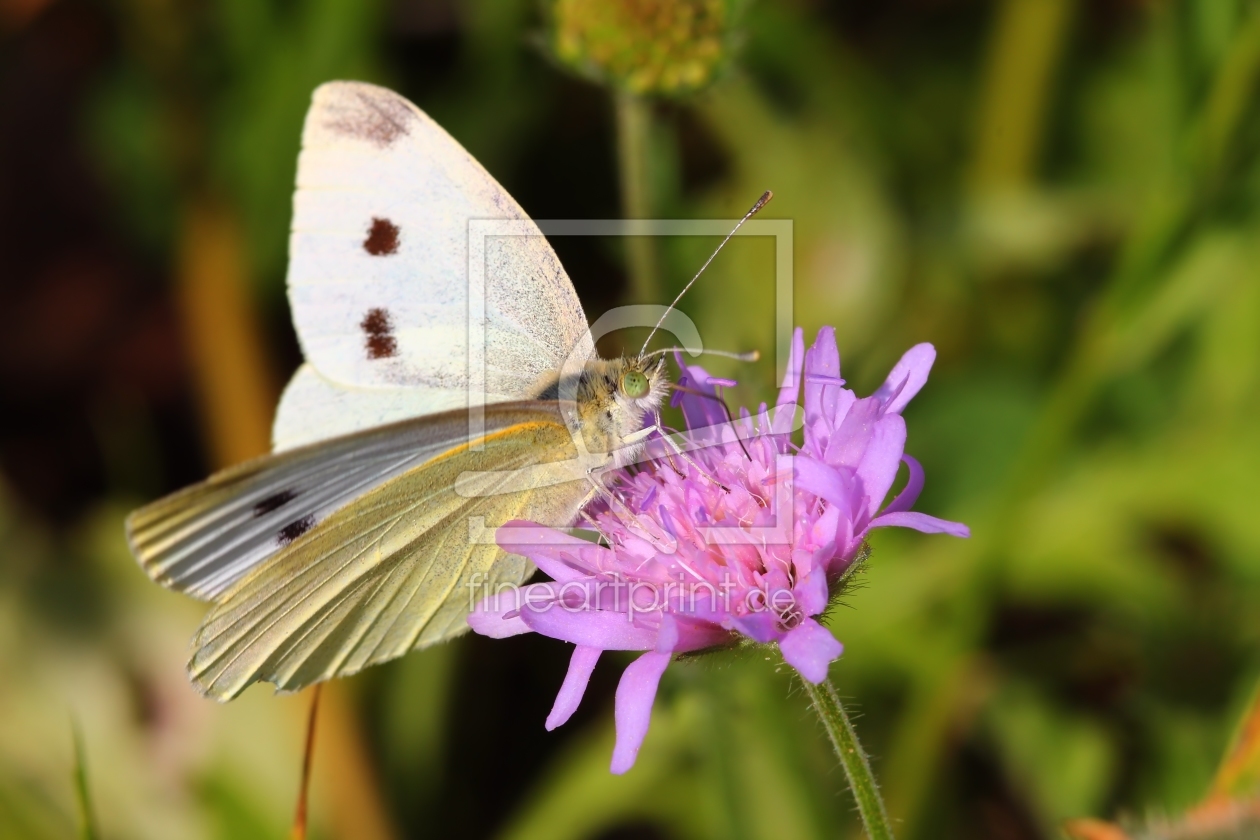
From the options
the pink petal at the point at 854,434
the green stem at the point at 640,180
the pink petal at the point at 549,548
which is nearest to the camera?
the pink petal at the point at 854,434

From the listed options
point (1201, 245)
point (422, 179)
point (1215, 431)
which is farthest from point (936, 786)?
point (422, 179)

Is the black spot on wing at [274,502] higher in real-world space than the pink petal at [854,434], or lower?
lower

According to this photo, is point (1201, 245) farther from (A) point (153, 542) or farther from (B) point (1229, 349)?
(A) point (153, 542)

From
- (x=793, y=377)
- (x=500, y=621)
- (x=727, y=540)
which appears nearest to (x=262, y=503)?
(x=500, y=621)

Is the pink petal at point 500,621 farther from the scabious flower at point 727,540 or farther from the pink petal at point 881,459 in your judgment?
the pink petal at point 881,459

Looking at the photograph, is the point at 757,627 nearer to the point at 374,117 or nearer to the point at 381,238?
the point at 381,238

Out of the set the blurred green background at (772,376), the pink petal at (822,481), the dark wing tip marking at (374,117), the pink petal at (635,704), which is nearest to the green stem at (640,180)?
the blurred green background at (772,376)
